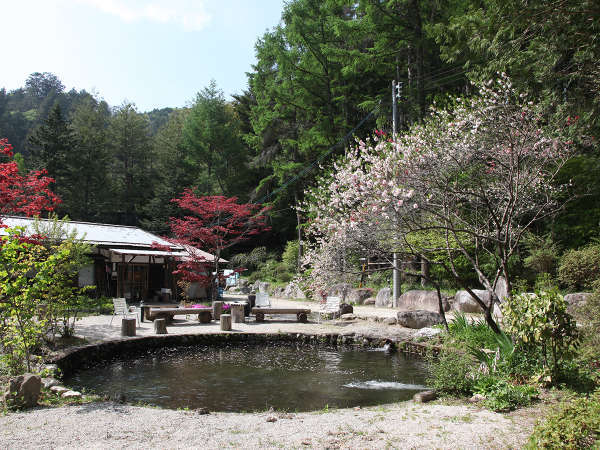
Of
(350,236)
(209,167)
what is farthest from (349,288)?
(209,167)

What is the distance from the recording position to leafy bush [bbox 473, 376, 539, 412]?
14.6 feet

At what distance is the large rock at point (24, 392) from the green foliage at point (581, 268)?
458 inches

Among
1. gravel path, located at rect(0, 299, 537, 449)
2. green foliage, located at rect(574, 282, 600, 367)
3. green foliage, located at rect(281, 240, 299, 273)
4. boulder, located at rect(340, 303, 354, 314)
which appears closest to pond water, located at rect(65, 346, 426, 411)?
gravel path, located at rect(0, 299, 537, 449)

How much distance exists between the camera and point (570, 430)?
2867 mm

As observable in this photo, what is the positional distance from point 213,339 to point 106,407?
18.6 ft

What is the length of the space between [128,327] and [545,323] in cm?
864

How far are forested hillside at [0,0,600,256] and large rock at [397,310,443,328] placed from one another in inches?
213

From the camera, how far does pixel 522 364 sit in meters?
5.33

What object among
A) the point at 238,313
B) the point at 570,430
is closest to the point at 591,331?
the point at 570,430

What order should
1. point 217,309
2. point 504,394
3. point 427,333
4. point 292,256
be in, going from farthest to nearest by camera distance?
point 292,256
point 217,309
point 427,333
point 504,394

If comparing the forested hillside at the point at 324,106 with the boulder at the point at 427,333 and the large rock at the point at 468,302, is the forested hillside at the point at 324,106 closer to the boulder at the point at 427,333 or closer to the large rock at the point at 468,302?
the large rock at the point at 468,302

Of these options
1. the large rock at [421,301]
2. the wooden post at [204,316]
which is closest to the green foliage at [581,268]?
the large rock at [421,301]

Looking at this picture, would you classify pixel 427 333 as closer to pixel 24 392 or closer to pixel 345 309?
pixel 345 309

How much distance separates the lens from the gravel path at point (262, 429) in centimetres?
361
